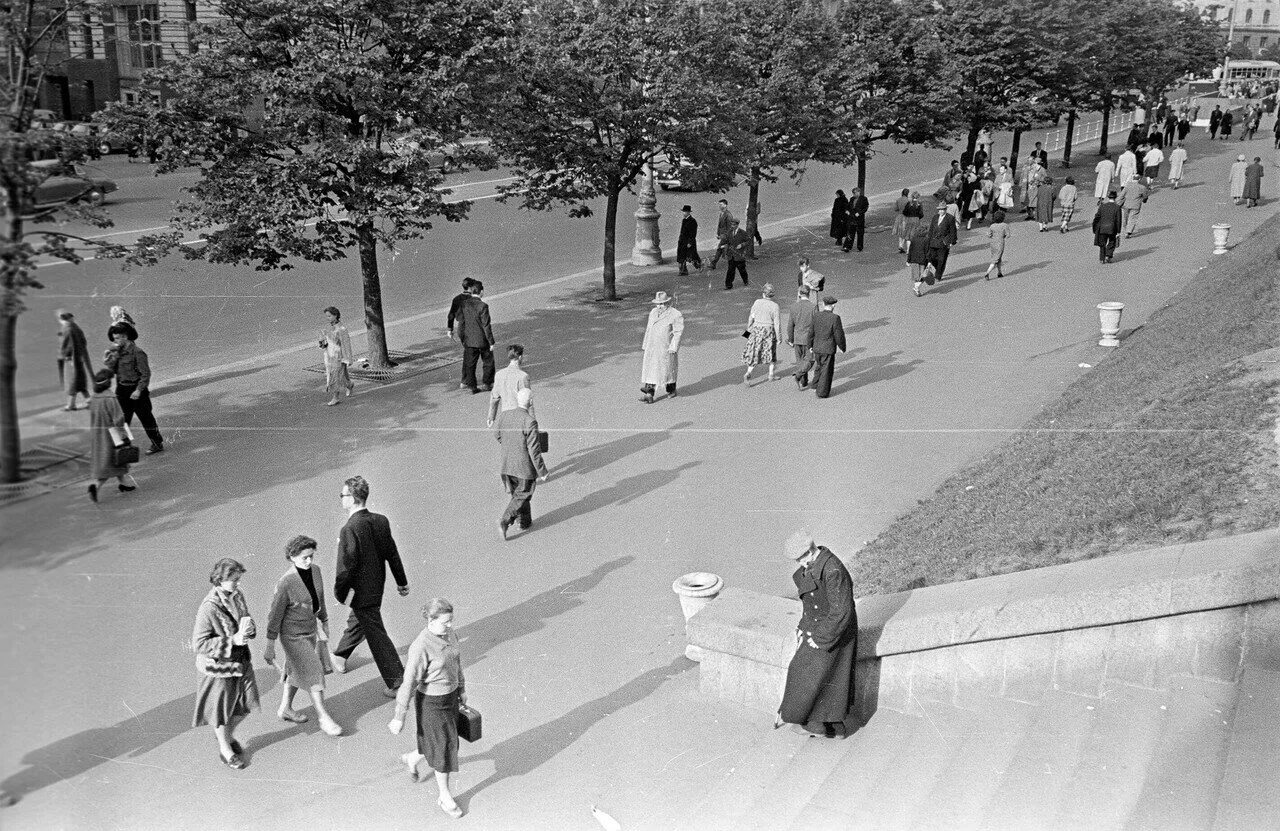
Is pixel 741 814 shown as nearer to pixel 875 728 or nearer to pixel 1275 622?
pixel 875 728

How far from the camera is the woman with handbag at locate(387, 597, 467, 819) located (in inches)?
→ 248

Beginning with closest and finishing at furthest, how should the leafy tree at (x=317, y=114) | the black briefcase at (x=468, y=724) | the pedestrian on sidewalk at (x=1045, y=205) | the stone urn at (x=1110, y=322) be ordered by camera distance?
1. the black briefcase at (x=468, y=724)
2. the leafy tree at (x=317, y=114)
3. the stone urn at (x=1110, y=322)
4. the pedestrian on sidewalk at (x=1045, y=205)

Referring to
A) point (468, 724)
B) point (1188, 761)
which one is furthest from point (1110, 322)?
point (468, 724)

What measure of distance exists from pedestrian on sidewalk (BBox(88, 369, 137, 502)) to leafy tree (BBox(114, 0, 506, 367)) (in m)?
5.79

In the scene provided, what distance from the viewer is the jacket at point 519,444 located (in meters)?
9.70

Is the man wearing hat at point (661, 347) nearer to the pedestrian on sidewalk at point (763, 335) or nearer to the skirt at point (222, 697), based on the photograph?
the pedestrian on sidewalk at point (763, 335)

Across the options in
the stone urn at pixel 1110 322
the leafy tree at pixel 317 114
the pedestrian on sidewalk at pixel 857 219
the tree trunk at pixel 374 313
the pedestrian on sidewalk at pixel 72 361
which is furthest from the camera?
the pedestrian on sidewalk at pixel 857 219

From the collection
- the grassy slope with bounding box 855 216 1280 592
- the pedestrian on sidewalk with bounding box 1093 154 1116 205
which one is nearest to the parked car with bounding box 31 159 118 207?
the grassy slope with bounding box 855 216 1280 592

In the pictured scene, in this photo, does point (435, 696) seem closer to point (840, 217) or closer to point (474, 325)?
point (474, 325)

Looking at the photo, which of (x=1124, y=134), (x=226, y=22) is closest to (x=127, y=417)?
(x=226, y=22)

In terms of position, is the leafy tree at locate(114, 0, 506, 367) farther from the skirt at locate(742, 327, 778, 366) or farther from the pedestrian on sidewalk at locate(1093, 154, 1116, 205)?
the pedestrian on sidewalk at locate(1093, 154, 1116, 205)

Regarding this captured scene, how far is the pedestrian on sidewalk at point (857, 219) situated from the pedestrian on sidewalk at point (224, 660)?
1862cm

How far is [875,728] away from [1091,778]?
1.33 metres

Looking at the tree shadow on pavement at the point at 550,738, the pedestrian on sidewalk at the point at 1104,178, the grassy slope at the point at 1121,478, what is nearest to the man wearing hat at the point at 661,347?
the grassy slope at the point at 1121,478
